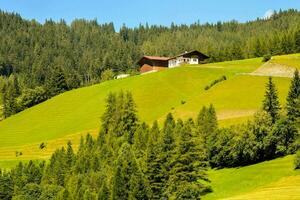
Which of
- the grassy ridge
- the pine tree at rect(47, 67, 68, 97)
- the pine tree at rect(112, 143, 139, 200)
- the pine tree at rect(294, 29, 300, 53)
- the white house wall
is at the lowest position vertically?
the pine tree at rect(112, 143, 139, 200)

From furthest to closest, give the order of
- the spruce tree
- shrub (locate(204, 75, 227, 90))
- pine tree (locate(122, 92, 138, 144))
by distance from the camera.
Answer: shrub (locate(204, 75, 227, 90))
pine tree (locate(122, 92, 138, 144))
the spruce tree

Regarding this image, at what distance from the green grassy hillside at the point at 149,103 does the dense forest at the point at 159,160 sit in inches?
796

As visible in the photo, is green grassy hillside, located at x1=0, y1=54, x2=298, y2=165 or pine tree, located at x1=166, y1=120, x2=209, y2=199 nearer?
pine tree, located at x1=166, y1=120, x2=209, y2=199

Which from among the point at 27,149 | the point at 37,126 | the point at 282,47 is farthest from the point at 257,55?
the point at 27,149

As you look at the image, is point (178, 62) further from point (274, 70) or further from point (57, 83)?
point (274, 70)

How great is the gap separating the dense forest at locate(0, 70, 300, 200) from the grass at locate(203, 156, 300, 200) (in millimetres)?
1643

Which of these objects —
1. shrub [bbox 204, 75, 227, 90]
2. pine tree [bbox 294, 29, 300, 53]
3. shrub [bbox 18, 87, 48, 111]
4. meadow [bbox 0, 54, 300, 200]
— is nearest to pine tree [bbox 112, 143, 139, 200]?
meadow [bbox 0, 54, 300, 200]

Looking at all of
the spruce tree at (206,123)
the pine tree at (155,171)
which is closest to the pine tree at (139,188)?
the pine tree at (155,171)

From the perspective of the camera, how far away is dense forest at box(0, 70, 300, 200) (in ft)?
168

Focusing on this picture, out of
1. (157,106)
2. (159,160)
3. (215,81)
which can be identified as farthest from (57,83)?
(159,160)

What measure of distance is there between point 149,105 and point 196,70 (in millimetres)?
31493

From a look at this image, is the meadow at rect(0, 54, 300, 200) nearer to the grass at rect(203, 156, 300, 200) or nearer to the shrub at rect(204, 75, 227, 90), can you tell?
the grass at rect(203, 156, 300, 200)

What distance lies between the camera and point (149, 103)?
4958 inches

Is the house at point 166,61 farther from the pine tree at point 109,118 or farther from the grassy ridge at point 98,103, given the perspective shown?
the pine tree at point 109,118
